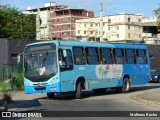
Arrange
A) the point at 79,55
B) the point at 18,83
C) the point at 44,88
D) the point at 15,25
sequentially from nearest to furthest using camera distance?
the point at 44,88 < the point at 79,55 < the point at 18,83 < the point at 15,25

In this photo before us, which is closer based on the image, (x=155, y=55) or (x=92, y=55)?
(x=92, y=55)

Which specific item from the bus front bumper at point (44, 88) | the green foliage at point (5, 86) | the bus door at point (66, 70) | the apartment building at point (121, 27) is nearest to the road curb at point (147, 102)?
the bus door at point (66, 70)

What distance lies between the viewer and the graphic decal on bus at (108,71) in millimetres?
26256

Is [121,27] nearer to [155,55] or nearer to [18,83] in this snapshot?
[155,55]

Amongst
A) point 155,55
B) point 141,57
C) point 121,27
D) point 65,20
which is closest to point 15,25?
point 155,55

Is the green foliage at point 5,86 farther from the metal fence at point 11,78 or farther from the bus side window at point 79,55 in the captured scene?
the bus side window at point 79,55

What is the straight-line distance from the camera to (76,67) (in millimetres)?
24047

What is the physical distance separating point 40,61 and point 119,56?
22.6 feet

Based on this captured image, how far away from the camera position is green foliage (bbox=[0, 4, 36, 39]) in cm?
9644

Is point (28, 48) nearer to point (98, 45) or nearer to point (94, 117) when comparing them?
point (98, 45)

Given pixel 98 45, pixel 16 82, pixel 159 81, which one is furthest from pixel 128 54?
pixel 159 81

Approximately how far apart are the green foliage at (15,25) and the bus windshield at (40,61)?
7217 centimetres

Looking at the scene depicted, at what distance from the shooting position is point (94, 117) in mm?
14789

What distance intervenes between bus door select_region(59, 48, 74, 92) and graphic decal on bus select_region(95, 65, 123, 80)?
2.75 metres
